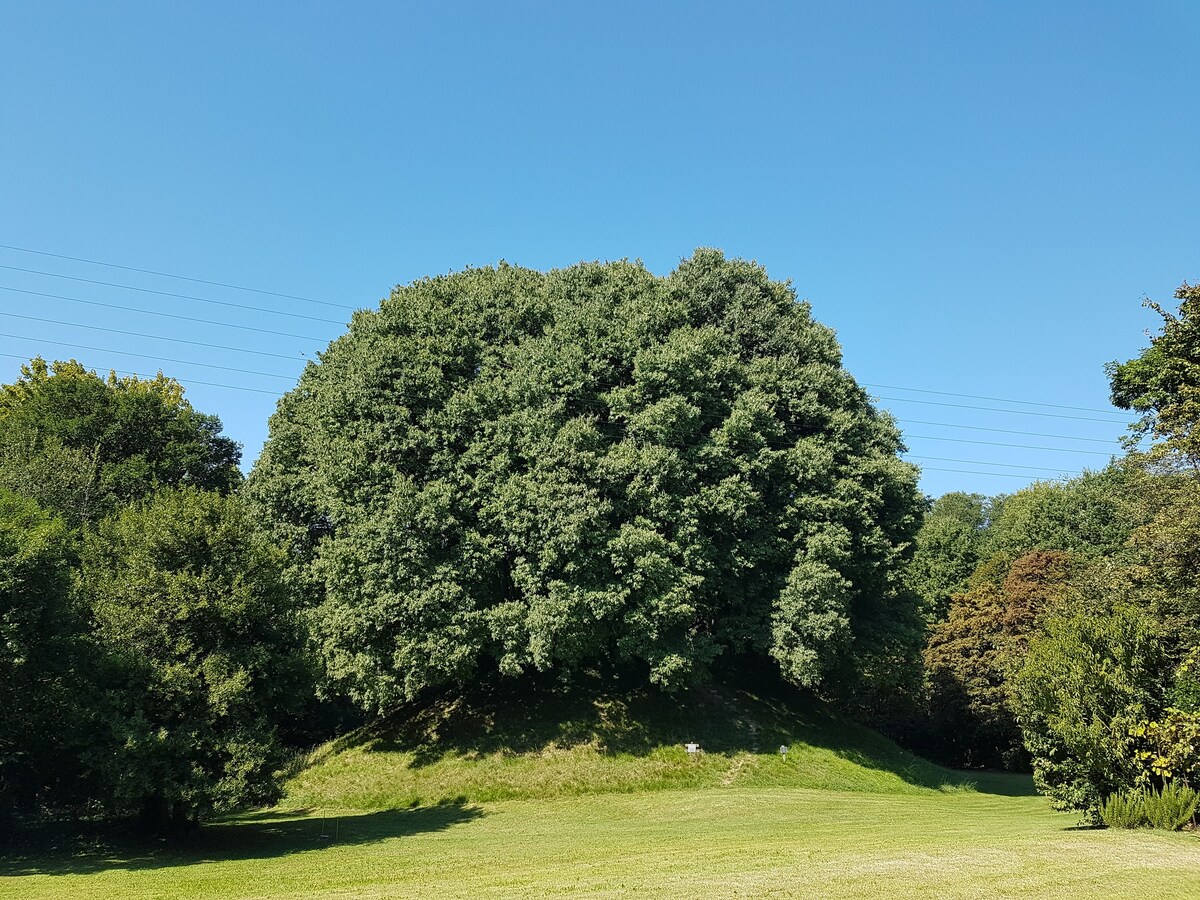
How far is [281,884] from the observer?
53.7 ft

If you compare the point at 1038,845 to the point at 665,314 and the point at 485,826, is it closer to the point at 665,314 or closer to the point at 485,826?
the point at 485,826

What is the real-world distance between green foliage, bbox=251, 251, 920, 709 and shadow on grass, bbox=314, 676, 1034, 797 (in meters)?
2.09

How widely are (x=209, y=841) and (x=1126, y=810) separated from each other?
23649 mm

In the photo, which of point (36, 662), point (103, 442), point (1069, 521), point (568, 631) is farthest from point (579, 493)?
point (1069, 521)

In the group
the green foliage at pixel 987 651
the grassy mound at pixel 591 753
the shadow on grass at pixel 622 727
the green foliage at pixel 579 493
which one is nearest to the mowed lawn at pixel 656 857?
the grassy mound at pixel 591 753

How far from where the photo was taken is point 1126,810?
18.0 metres

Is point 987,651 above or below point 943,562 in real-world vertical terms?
below

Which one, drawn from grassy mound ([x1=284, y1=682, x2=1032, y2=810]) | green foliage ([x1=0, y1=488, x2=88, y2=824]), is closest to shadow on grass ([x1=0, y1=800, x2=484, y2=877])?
green foliage ([x1=0, y1=488, x2=88, y2=824])

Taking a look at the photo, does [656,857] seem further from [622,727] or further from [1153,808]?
[622,727]

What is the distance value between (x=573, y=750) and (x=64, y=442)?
33.9 m

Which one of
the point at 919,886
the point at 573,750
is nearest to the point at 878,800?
the point at 573,750

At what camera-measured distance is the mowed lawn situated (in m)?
13.7

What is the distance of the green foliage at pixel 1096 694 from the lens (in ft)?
59.7

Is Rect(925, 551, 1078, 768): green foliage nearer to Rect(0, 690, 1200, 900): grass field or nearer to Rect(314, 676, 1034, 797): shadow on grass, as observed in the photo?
Rect(0, 690, 1200, 900): grass field
